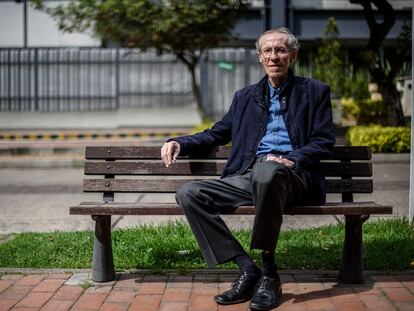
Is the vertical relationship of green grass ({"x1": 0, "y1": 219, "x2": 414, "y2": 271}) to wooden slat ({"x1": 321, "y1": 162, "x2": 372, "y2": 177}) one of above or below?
below

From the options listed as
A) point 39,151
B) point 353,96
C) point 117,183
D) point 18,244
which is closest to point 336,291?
point 117,183

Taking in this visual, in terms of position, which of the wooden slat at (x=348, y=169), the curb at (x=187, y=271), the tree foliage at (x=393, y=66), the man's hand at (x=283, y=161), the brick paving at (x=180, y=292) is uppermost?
the tree foliage at (x=393, y=66)

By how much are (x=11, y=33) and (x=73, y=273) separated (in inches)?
914

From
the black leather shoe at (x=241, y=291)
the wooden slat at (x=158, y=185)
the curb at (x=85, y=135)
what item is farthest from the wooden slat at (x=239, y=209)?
the curb at (x=85, y=135)

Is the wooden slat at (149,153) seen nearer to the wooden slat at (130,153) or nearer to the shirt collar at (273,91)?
the wooden slat at (130,153)

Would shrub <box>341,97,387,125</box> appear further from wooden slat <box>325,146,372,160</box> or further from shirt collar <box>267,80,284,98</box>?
shirt collar <box>267,80,284,98</box>

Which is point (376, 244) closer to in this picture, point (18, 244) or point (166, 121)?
point (18, 244)

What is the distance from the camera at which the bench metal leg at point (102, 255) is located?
4.31 meters

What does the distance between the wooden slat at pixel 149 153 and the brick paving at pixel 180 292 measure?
32.3 inches

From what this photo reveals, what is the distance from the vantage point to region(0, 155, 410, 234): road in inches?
259

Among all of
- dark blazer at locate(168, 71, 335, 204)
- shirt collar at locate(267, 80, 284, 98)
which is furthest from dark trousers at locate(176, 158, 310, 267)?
shirt collar at locate(267, 80, 284, 98)

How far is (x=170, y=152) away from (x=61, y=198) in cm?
452

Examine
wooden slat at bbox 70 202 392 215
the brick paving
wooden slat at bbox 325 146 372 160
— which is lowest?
the brick paving

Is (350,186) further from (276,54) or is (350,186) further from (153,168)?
(153,168)
